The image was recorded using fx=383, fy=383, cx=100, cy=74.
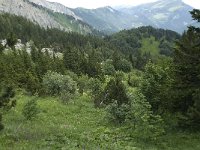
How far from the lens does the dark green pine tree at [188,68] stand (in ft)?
89.0

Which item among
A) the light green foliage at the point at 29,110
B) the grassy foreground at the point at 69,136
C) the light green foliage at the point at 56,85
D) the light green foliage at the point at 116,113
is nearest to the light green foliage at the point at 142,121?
the grassy foreground at the point at 69,136

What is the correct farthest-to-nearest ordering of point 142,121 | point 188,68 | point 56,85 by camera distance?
point 56,85 → point 188,68 → point 142,121

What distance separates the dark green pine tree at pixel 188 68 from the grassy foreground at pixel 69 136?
284 cm

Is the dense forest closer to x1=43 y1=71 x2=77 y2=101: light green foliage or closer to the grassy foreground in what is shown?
the grassy foreground

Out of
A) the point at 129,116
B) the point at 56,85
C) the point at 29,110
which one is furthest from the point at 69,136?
the point at 56,85

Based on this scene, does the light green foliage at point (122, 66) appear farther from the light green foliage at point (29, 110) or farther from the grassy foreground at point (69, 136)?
the light green foliage at point (29, 110)

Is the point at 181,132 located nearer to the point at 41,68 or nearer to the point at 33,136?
the point at 33,136

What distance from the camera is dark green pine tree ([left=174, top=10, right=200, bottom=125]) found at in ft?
89.0

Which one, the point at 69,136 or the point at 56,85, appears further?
the point at 56,85

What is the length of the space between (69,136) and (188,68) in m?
10.1

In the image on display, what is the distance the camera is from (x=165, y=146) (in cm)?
2361

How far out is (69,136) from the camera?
77.2ft

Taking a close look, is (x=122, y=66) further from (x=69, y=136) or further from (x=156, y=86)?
(x=69, y=136)

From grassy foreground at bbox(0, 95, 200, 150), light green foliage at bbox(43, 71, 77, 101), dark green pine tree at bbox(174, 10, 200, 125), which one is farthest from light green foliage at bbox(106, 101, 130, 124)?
light green foliage at bbox(43, 71, 77, 101)
